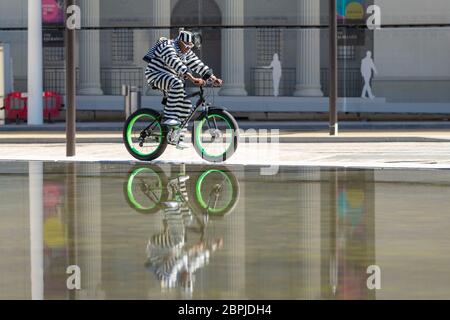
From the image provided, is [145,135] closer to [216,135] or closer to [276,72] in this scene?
[216,135]

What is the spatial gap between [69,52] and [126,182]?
4934mm

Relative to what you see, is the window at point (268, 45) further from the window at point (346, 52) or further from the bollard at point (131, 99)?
the bollard at point (131, 99)

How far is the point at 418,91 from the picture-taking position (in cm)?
4803

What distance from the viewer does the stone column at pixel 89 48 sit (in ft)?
163

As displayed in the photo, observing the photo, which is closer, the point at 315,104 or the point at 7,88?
the point at 7,88

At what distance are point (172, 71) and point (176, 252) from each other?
9.59 metres

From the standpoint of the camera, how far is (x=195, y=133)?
20094 mm

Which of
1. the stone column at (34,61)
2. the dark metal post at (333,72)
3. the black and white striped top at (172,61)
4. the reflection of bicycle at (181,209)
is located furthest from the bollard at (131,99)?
the reflection of bicycle at (181,209)

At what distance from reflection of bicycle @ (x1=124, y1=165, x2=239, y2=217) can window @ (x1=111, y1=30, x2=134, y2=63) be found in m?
32.6

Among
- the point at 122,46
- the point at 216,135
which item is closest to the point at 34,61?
the point at 122,46

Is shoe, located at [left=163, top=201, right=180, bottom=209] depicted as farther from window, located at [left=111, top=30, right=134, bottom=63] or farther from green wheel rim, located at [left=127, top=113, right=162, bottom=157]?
window, located at [left=111, top=30, right=134, bottom=63]

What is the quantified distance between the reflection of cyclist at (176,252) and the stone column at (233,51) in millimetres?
34480

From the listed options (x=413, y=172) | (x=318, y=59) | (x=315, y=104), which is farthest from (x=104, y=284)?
(x=318, y=59)
